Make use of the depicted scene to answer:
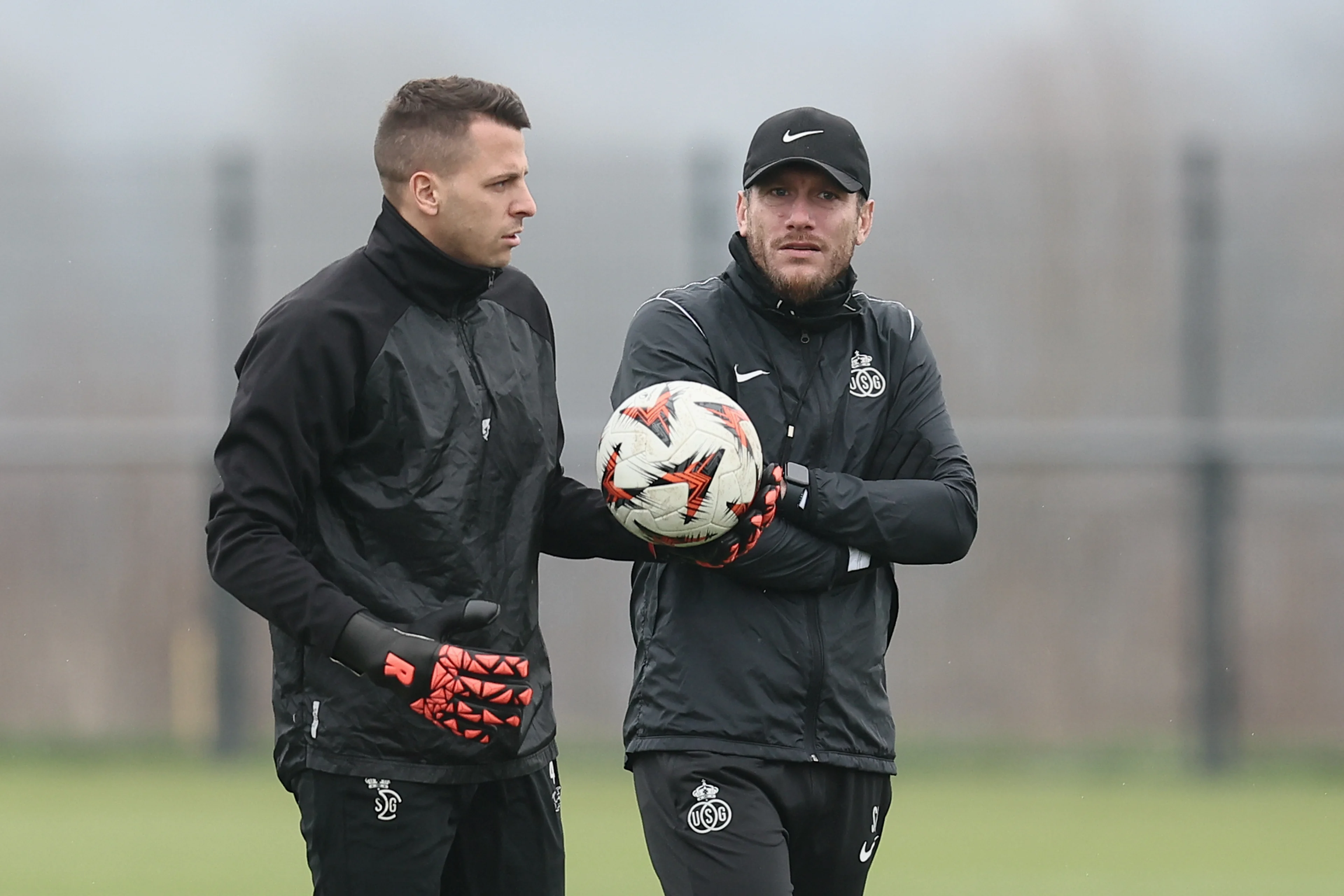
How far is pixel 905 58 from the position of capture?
32.0ft

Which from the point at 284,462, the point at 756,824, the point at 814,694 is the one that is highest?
the point at 284,462

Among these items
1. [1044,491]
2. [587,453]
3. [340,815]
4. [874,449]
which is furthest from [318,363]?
[1044,491]

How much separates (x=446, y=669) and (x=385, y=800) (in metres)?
0.35

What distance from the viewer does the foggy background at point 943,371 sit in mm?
8898

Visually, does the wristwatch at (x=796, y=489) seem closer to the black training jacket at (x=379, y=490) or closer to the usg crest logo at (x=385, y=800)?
the black training jacket at (x=379, y=490)

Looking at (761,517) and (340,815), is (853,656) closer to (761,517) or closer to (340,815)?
(761,517)

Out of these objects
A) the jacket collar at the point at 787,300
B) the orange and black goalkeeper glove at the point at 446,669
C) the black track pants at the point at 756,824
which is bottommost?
the black track pants at the point at 756,824

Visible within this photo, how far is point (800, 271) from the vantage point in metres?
3.55

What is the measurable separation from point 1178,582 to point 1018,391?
125 centimetres

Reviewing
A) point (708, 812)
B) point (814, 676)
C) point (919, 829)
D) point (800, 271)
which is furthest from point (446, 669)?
point (919, 829)

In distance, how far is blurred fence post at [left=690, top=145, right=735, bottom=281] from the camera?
9.02m

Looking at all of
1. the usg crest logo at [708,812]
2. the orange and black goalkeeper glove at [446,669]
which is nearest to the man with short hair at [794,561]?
the usg crest logo at [708,812]

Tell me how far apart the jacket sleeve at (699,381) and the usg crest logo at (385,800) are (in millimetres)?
783

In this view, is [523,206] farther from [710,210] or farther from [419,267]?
[710,210]
